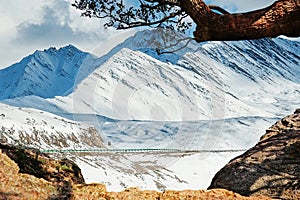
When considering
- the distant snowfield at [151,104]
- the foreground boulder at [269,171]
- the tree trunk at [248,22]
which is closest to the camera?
the tree trunk at [248,22]

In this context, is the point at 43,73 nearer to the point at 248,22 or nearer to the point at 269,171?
the point at 269,171

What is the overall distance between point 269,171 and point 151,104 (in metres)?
48.2

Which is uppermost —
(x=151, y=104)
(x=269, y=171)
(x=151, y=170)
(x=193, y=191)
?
(x=151, y=104)

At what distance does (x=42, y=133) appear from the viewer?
22.4 metres

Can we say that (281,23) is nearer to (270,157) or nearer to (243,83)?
(270,157)

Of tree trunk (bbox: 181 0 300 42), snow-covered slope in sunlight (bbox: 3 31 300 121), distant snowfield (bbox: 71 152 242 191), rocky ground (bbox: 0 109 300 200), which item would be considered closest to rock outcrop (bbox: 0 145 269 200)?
rocky ground (bbox: 0 109 300 200)

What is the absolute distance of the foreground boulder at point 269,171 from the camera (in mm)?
4479

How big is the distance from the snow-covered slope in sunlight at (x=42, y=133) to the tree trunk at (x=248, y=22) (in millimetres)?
15461

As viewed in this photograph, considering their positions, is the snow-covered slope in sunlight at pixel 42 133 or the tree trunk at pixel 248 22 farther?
the snow-covered slope in sunlight at pixel 42 133

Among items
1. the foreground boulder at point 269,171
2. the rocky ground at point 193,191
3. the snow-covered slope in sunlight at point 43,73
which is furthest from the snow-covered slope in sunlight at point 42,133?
the snow-covered slope in sunlight at point 43,73

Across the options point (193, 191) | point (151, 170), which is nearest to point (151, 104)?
point (151, 170)

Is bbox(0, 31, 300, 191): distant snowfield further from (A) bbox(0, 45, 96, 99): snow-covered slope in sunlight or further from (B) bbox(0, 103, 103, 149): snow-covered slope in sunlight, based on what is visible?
(A) bbox(0, 45, 96, 99): snow-covered slope in sunlight

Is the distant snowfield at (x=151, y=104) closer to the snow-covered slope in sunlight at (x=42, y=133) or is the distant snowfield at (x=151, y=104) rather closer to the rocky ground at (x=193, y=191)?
the snow-covered slope in sunlight at (x=42, y=133)

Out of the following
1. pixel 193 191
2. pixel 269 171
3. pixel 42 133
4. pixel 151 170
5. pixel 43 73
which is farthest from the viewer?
pixel 43 73
